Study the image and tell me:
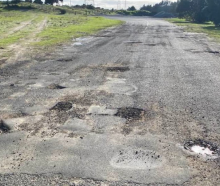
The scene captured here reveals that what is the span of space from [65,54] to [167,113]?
941 cm

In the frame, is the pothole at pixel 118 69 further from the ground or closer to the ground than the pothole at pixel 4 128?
closer to the ground

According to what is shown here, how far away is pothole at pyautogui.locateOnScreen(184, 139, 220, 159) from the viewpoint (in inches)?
199

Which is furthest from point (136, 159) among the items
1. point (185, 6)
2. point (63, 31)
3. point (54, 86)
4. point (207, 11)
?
point (185, 6)

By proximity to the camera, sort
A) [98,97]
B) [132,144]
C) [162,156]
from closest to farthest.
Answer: [162,156] < [132,144] < [98,97]

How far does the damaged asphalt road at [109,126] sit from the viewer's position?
451 cm

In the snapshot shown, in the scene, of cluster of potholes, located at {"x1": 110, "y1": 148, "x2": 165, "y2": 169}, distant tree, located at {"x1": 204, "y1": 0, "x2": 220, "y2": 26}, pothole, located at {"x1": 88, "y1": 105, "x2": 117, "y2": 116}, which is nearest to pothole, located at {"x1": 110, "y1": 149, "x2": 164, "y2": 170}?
cluster of potholes, located at {"x1": 110, "y1": 148, "x2": 165, "y2": 169}

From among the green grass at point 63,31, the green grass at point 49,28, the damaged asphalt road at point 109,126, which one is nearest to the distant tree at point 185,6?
the green grass at point 49,28

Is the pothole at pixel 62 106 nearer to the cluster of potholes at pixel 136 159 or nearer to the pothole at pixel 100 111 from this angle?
the pothole at pixel 100 111

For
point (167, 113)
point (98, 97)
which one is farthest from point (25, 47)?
point (167, 113)

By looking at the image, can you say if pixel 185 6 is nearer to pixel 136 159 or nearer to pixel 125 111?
pixel 125 111

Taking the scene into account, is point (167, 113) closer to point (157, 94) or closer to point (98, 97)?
point (157, 94)

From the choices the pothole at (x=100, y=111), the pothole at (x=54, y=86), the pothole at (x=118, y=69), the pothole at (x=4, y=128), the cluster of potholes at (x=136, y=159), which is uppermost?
the cluster of potholes at (x=136, y=159)

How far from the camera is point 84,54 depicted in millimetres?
15227

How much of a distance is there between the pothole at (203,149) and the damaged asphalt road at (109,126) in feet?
0.06
